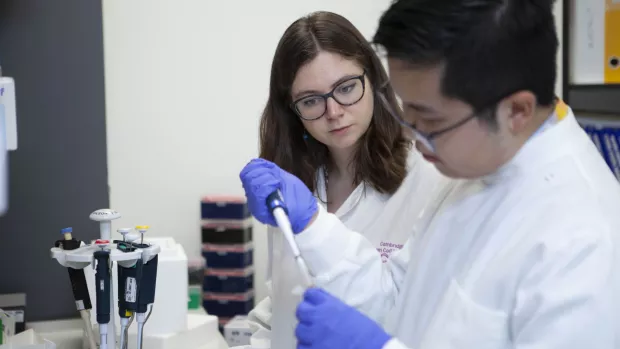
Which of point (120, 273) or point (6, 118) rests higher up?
point (6, 118)

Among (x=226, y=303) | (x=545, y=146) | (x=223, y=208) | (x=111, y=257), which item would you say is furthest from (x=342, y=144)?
(x=226, y=303)

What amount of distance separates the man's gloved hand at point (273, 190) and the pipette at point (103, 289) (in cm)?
30

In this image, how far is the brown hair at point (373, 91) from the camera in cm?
152

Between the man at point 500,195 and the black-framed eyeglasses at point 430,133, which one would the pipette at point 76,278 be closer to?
the man at point 500,195

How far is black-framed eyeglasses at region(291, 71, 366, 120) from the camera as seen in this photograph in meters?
1.49

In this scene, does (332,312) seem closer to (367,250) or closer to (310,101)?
(367,250)

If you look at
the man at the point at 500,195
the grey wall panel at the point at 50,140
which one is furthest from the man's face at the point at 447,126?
the grey wall panel at the point at 50,140

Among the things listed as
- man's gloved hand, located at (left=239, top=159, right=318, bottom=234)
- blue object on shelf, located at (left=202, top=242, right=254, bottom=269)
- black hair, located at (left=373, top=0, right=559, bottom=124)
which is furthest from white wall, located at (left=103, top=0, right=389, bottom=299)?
black hair, located at (left=373, top=0, right=559, bottom=124)

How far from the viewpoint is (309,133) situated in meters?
1.67

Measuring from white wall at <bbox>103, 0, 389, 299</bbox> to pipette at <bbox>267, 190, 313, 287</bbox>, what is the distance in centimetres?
179

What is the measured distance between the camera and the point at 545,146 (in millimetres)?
895

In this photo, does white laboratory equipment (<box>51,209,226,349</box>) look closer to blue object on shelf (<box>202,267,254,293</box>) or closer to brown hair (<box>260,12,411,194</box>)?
brown hair (<box>260,12,411,194</box>)

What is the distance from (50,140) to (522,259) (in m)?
1.61

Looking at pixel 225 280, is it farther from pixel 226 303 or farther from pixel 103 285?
pixel 103 285
